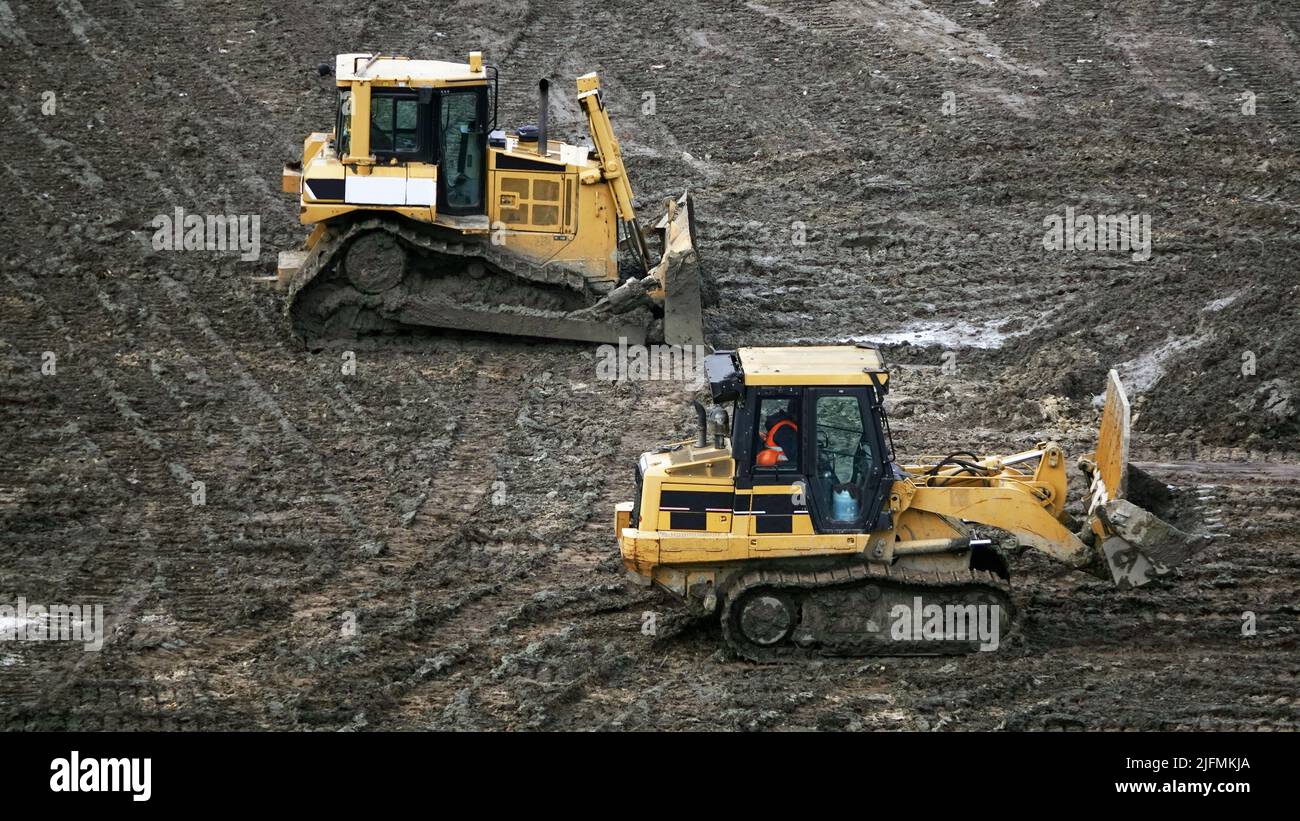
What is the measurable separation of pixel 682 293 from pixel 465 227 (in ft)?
7.55

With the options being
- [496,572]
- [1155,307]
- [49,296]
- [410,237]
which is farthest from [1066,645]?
[49,296]

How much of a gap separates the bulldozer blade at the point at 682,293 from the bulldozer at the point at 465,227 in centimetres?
1

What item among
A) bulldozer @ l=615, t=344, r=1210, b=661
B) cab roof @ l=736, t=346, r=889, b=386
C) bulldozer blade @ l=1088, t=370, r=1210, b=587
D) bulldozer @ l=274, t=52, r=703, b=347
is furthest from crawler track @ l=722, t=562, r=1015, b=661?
bulldozer @ l=274, t=52, r=703, b=347

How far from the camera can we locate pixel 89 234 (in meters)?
20.5

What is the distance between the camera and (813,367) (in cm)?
1138

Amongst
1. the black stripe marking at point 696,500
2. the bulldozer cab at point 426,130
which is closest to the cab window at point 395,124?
the bulldozer cab at point 426,130

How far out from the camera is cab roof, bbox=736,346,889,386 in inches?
438

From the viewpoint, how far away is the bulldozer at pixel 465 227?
17578mm

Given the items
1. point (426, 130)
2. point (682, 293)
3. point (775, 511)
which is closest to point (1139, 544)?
point (775, 511)

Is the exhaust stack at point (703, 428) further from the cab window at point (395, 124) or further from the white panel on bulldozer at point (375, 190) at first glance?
the cab window at point (395, 124)

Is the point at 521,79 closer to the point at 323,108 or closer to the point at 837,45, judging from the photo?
the point at 323,108

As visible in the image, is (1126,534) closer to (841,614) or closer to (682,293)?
(841,614)

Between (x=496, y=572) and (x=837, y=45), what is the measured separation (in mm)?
16382
